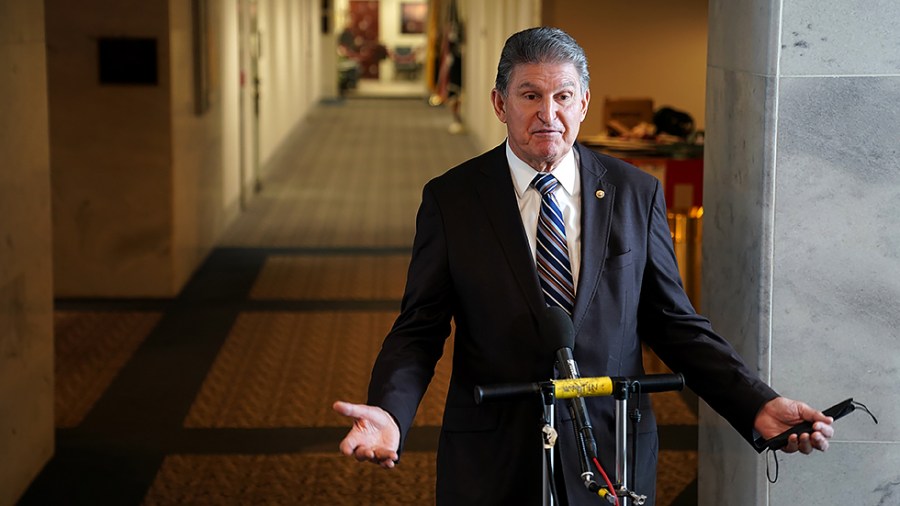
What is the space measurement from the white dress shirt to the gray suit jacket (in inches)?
1.1

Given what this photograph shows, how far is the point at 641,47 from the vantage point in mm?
10180

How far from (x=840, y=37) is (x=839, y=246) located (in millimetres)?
507

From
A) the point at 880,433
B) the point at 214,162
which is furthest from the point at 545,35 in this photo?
the point at 214,162

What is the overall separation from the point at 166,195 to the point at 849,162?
594cm

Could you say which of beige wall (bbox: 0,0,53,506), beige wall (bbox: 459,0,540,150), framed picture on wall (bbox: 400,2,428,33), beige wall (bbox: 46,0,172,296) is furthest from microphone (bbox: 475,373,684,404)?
framed picture on wall (bbox: 400,2,428,33)

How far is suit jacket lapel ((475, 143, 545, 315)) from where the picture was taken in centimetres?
257

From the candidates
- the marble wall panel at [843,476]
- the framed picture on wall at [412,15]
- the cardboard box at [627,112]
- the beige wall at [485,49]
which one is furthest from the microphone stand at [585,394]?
the framed picture on wall at [412,15]

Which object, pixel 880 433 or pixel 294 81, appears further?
pixel 294 81

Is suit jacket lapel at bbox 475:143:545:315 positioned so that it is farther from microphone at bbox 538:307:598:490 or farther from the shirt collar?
microphone at bbox 538:307:598:490

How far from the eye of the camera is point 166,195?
8344 mm

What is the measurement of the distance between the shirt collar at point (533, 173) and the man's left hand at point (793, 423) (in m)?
0.59

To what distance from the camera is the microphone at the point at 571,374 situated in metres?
1.98

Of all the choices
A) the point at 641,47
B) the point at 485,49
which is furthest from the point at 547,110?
the point at 485,49

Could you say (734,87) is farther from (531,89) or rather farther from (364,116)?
→ (364,116)
